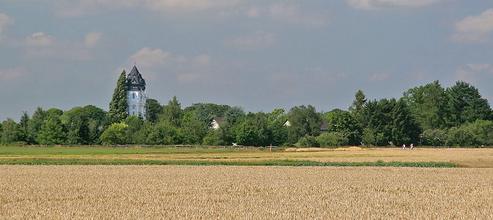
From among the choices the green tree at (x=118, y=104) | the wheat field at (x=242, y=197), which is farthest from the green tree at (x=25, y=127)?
the wheat field at (x=242, y=197)

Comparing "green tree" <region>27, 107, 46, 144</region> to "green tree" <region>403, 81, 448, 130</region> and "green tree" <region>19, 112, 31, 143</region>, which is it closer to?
"green tree" <region>19, 112, 31, 143</region>

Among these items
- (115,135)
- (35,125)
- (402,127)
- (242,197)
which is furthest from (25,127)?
(242,197)

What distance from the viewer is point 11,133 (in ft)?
492

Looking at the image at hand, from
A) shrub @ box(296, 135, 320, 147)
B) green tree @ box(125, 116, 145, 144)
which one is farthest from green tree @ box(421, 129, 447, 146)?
green tree @ box(125, 116, 145, 144)

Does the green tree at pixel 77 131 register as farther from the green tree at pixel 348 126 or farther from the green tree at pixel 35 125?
the green tree at pixel 348 126

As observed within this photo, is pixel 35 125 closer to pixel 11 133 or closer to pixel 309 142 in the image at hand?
pixel 11 133

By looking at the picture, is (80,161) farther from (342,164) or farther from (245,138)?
(245,138)

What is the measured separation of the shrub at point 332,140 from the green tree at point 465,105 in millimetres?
36658

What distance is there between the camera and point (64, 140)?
491 ft

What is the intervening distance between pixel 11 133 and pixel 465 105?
93.5m

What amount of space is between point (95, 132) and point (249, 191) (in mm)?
123414

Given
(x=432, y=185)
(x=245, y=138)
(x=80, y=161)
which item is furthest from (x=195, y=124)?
(x=432, y=185)

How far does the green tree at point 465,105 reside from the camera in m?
164

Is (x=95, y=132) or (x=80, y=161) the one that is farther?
(x=95, y=132)
